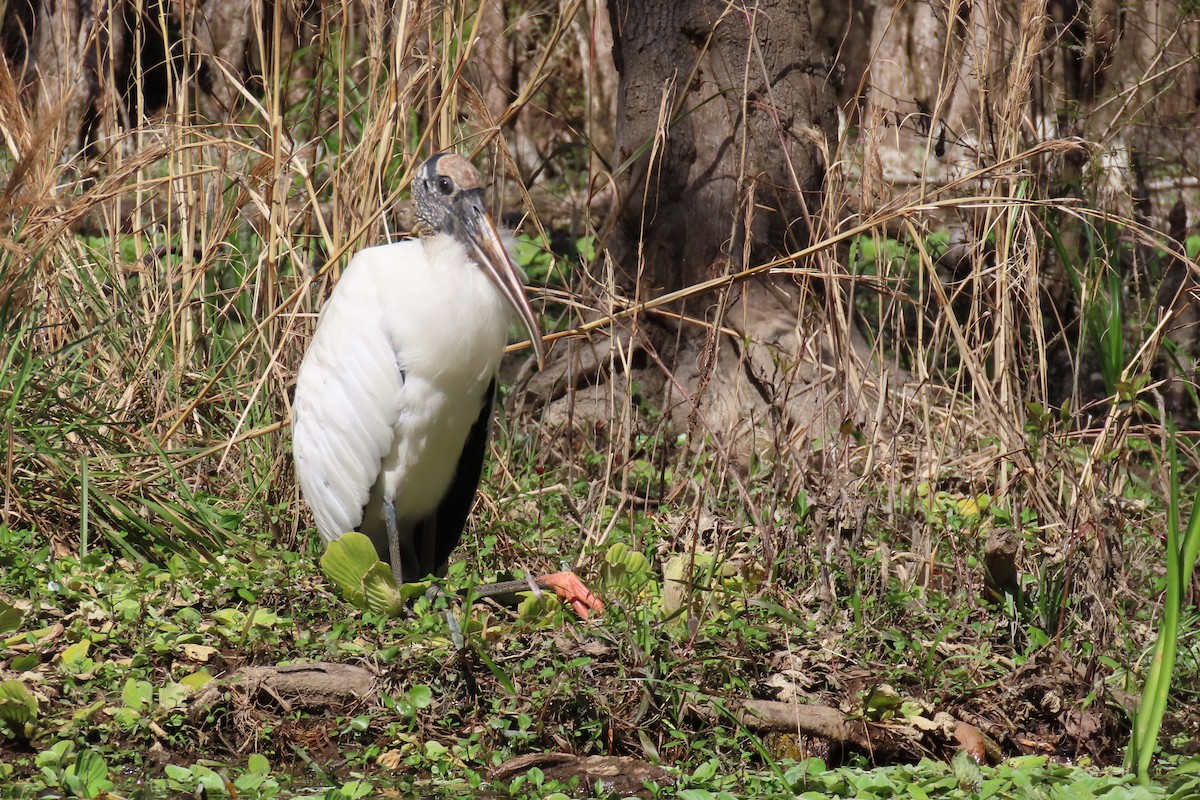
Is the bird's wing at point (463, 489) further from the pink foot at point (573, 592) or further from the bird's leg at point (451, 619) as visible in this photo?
the pink foot at point (573, 592)

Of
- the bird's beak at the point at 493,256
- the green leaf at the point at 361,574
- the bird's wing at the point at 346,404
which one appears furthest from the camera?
the bird's wing at the point at 346,404

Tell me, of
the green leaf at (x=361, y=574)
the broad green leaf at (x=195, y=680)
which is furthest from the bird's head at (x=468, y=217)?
the broad green leaf at (x=195, y=680)

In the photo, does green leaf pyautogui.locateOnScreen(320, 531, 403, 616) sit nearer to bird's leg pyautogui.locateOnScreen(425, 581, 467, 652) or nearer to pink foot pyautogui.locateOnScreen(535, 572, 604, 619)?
bird's leg pyautogui.locateOnScreen(425, 581, 467, 652)

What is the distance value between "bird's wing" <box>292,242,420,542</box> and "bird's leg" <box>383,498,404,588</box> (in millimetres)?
82

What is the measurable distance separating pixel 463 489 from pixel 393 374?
0.51 meters

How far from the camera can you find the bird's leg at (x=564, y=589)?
337 centimetres

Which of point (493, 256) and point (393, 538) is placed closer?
point (493, 256)

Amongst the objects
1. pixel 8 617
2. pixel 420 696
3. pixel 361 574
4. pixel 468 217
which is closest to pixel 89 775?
pixel 8 617

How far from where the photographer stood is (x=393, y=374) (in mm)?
3619

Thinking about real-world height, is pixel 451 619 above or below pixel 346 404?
below

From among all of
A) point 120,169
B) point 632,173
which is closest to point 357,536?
point 120,169

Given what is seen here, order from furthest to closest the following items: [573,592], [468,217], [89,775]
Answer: [468,217], [573,592], [89,775]

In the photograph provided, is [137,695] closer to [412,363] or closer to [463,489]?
[412,363]

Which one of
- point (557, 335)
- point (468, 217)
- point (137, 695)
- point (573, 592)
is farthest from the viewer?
point (557, 335)
